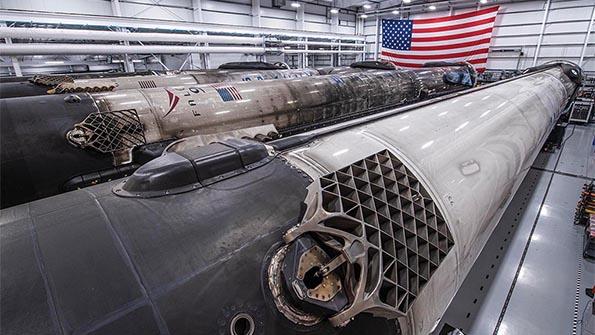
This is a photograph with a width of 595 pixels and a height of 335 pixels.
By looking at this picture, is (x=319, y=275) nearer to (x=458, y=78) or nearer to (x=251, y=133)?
(x=251, y=133)

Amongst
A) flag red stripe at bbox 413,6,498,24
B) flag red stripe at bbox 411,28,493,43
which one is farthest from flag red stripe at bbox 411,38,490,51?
flag red stripe at bbox 413,6,498,24

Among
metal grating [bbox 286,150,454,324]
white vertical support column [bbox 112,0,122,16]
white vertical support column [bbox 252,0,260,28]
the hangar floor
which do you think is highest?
white vertical support column [bbox 252,0,260,28]

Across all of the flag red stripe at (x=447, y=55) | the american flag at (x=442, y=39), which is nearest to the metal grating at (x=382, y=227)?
the american flag at (x=442, y=39)

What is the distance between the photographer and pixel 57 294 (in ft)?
1.84

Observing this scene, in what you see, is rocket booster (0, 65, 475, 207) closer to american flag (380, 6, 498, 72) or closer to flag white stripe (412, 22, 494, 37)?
american flag (380, 6, 498, 72)

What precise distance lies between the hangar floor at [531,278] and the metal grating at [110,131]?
235 cm

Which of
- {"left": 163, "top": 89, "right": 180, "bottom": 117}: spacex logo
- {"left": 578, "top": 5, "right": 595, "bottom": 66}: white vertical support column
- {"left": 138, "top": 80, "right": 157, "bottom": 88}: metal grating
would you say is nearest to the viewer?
{"left": 163, "top": 89, "right": 180, "bottom": 117}: spacex logo

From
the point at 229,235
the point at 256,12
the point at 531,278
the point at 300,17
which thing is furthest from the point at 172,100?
the point at 300,17

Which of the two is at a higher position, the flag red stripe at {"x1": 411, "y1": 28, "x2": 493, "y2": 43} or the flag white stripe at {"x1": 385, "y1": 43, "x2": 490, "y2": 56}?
the flag red stripe at {"x1": 411, "y1": 28, "x2": 493, "y2": 43}

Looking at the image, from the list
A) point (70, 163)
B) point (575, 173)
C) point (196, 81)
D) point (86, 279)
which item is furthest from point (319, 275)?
point (575, 173)

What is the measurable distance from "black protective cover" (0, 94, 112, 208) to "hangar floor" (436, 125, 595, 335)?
247cm

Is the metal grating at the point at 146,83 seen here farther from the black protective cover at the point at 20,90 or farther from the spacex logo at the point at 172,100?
the spacex logo at the point at 172,100

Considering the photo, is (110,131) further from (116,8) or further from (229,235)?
(116,8)

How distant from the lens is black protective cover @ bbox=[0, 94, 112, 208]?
1572mm
